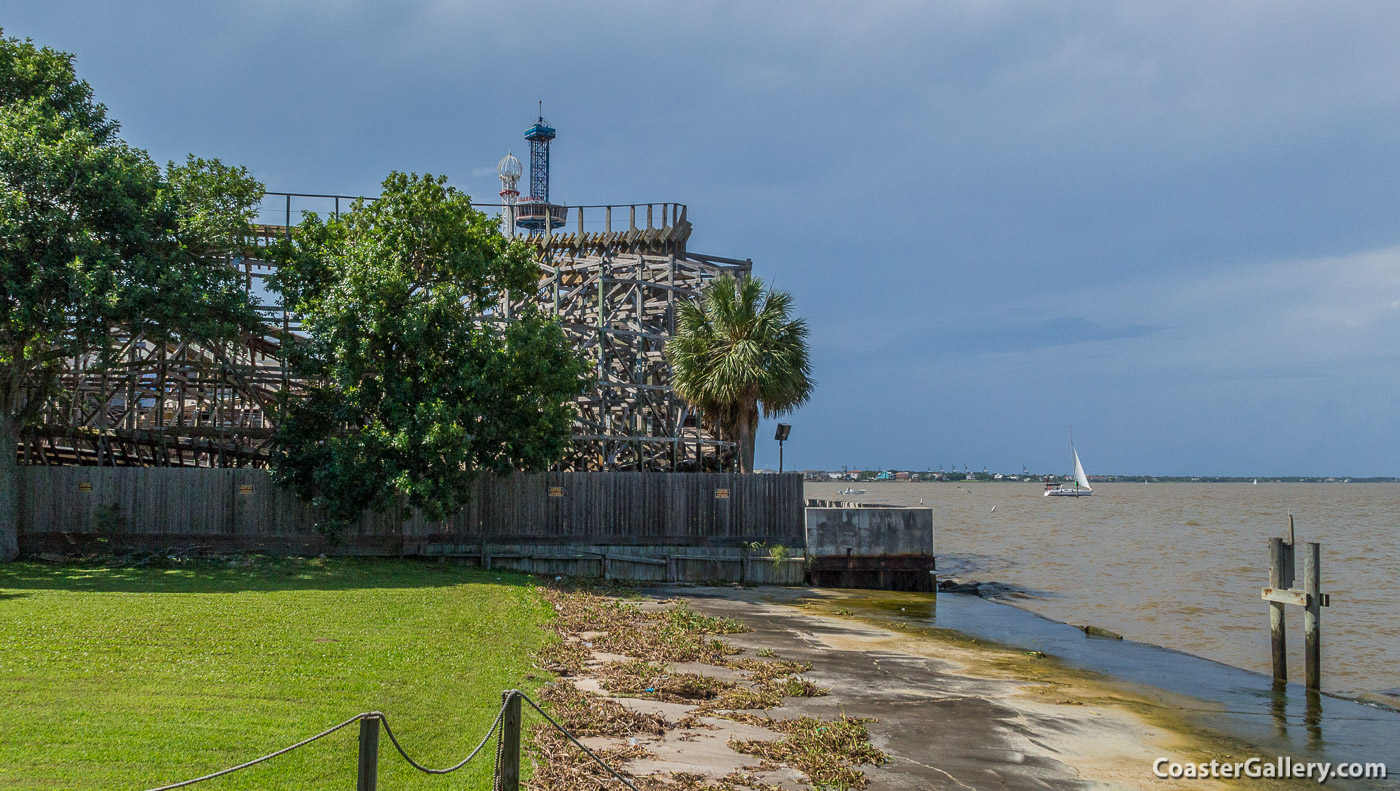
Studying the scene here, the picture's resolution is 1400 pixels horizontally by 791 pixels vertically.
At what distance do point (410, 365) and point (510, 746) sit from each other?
663 inches

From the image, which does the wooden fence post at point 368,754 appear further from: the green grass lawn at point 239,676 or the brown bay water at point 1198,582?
the brown bay water at point 1198,582

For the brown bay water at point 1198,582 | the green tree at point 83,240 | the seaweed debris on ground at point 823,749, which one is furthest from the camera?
the brown bay water at point 1198,582

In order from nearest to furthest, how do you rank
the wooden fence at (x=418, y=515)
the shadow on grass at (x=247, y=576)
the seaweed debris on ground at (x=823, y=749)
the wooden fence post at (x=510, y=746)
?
the wooden fence post at (x=510, y=746), the seaweed debris on ground at (x=823, y=749), the shadow on grass at (x=247, y=576), the wooden fence at (x=418, y=515)

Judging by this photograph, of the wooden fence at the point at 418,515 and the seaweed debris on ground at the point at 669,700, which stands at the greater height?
the wooden fence at the point at 418,515

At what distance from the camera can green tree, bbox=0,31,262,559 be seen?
1947 centimetres

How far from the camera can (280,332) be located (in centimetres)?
2506

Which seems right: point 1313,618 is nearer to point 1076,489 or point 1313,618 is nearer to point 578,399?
point 578,399

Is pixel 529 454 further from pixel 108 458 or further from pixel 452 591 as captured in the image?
pixel 108 458

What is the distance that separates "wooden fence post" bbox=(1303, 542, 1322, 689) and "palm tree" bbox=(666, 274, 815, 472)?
13481 millimetres

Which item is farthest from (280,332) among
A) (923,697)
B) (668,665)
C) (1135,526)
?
(1135,526)

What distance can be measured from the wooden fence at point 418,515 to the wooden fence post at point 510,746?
59.8 feet

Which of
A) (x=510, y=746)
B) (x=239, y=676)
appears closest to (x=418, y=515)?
(x=239, y=676)

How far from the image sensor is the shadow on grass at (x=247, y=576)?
17.2m

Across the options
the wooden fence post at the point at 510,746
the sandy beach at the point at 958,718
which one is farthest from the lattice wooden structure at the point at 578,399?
the wooden fence post at the point at 510,746
